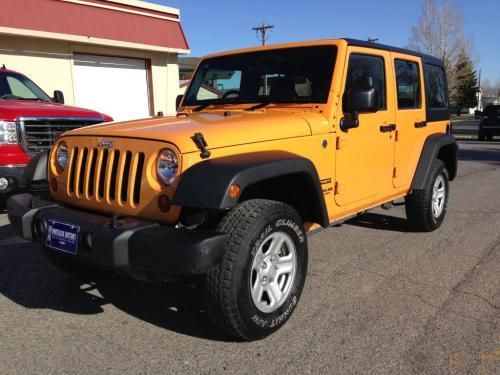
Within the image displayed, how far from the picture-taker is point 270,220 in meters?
3.06

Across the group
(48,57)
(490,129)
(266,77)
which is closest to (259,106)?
(266,77)

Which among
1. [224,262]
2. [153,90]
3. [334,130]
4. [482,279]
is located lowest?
[482,279]

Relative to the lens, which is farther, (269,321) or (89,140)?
(89,140)

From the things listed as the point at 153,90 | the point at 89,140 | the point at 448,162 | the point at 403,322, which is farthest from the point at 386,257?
the point at 153,90

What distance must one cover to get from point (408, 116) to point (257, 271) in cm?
273

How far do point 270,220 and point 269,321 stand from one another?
659 millimetres

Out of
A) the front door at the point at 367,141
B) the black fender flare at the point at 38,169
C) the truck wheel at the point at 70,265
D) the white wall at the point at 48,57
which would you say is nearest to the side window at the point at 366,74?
the front door at the point at 367,141

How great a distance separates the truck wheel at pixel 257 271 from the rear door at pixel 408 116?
6.54 feet

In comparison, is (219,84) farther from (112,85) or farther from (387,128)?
(112,85)

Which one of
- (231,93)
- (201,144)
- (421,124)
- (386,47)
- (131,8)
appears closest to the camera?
(201,144)

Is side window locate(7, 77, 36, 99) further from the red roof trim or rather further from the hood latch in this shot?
the red roof trim

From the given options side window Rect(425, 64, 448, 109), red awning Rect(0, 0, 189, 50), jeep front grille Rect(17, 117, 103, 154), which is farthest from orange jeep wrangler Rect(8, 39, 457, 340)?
red awning Rect(0, 0, 189, 50)

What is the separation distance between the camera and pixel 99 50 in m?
13.9

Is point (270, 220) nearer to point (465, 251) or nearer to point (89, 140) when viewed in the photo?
point (89, 140)
